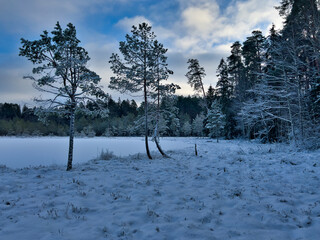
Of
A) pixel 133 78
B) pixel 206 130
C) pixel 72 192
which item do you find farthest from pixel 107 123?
pixel 72 192

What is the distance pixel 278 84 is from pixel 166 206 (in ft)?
65.7

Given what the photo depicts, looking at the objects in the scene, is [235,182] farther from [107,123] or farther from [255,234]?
[107,123]

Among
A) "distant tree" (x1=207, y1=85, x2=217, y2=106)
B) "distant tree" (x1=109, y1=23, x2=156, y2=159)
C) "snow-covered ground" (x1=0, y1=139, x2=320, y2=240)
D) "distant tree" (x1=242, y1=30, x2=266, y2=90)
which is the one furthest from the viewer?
"distant tree" (x1=207, y1=85, x2=217, y2=106)

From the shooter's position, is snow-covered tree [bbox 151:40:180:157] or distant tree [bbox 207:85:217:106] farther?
distant tree [bbox 207:85:217:106]

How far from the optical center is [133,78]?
1286 cm

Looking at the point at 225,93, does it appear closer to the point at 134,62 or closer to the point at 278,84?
the point at 278,84

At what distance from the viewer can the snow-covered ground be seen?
3420mm

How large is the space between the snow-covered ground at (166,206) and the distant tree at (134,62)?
7413 mm

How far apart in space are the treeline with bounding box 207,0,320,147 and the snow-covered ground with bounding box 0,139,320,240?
7.27 metres

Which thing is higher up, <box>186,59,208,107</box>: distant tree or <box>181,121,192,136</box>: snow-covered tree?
<box>186,59,208,107</box>: distant tree

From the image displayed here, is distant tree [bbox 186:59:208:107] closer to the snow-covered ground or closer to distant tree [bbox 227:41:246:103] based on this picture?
distant tree [bbox 227:41:246:103]

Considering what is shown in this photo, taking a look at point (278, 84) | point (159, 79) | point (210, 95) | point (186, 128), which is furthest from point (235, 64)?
point (186, 128)

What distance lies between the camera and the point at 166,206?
4695 mm

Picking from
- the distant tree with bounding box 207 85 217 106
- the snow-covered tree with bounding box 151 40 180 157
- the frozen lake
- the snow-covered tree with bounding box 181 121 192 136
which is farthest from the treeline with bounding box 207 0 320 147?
the snow-covered tree with bounding box 181 121 192 136
